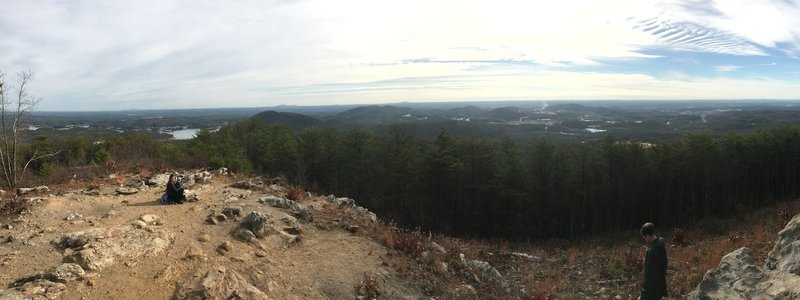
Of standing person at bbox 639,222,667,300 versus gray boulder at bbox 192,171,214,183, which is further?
gray boulder at bbox 192,171,214,183

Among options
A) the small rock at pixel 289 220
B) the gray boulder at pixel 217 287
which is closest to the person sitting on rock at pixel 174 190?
the small rock at pixel 289 220

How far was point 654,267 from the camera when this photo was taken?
6.89 metres

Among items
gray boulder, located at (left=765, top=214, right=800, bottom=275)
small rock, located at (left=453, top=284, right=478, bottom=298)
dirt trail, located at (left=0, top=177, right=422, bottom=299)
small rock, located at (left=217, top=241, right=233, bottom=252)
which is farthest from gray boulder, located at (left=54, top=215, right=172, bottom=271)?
gray boulder, located at (left=765, top=214, right=800, bottom=275)

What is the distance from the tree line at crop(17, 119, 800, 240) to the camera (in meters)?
36.2

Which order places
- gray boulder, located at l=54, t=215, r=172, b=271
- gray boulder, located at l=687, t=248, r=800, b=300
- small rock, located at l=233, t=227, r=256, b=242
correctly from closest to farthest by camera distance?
gray boulder, located at l=687, t=248, r=800, b=300, gray boulder, located at l=54, t=215, r=172, b=271, small rock, located at l=233, t=227, r=256, b=242

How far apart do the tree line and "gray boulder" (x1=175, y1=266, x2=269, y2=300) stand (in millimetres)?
26863

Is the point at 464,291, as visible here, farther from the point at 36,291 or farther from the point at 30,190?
→ the point at 30,190

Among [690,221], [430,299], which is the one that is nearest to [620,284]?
[430,299]

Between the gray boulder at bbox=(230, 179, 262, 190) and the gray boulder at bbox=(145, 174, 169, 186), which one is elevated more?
the gray boulder at bbox=(145, 174, 169, 186)

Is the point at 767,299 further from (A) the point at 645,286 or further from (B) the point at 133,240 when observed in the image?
(B) the point at 133,240

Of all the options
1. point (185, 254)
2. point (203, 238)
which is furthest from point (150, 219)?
point (185, 254)

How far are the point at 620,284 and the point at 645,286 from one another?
18.2ft

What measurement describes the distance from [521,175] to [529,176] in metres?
0.77

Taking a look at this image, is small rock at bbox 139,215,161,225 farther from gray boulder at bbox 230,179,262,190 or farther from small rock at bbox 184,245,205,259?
gray boulder at bbox 230,179,262,190
